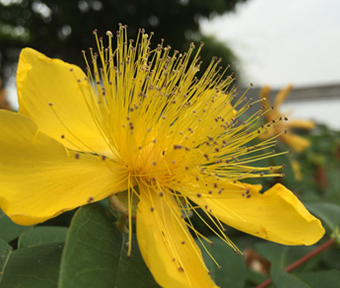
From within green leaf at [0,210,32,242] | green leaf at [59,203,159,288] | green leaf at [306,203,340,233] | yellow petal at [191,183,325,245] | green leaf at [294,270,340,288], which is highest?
green leaf at [306,203,340,233]

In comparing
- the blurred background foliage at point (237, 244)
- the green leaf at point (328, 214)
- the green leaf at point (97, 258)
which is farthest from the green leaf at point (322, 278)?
the green leaf at point (97, 258)

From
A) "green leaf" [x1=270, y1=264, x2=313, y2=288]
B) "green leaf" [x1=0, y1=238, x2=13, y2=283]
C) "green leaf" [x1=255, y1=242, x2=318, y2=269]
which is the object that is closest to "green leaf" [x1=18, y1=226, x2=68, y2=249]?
"green leaf" [x1=0, y1=238, x2=13, y2=283]

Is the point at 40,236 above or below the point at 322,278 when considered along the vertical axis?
below

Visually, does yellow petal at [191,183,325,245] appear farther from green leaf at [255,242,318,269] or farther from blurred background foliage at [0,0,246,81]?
blurred background foliage at [0,0,246,81]

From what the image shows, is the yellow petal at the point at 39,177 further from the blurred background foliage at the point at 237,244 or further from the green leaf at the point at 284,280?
the green leaf at the point at 284,280

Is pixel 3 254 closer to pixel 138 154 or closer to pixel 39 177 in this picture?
pixel 39 177

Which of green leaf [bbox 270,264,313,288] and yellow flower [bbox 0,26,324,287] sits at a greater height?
yellow flower [bbox 0,26,324,287]

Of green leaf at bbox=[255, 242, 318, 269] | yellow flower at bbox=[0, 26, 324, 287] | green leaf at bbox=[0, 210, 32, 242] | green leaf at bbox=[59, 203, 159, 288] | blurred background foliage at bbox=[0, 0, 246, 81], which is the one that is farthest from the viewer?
blurred background foliage at bbox=[0, 0, 246, 81]

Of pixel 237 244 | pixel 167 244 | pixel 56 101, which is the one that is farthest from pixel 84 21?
pixel 167 244
